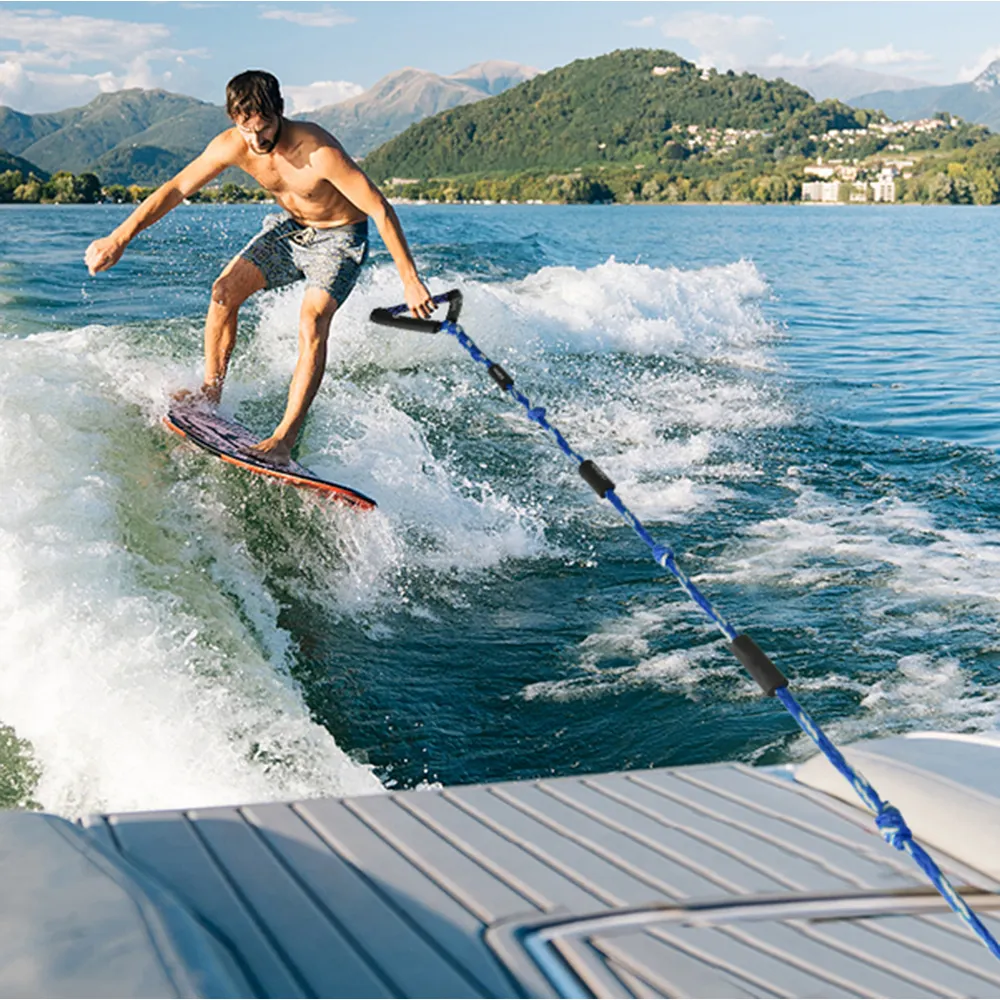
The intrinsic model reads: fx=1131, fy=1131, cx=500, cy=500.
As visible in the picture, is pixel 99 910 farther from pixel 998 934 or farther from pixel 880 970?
pixel 998 934

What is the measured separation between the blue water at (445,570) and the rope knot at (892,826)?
7.32 feet

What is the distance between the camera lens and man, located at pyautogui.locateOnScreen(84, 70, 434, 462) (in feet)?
19.2

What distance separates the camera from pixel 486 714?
16.8 feet

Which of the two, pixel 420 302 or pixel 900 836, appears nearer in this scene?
pixel 900 836

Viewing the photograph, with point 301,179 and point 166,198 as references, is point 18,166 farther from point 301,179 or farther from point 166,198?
point 301,179

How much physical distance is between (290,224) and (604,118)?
153809mm

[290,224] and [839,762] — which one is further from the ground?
[290,224]

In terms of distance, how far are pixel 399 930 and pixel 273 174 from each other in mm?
5081

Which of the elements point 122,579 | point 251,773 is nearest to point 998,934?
point 251,773

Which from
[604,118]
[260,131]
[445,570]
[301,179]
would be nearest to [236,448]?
[445,570]

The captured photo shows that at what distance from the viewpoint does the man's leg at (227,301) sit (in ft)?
22.9

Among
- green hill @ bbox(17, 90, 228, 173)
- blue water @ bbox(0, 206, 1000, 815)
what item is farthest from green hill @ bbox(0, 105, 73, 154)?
blue water @ bbox(0, 206, 1000, 815)

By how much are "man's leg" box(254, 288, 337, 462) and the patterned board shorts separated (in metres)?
0.09

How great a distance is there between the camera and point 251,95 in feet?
18.9
